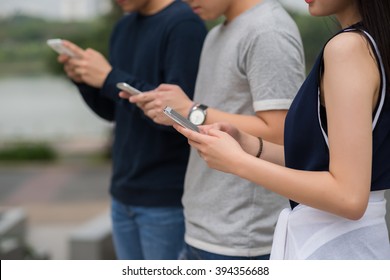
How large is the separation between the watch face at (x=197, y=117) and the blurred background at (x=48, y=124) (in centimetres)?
573

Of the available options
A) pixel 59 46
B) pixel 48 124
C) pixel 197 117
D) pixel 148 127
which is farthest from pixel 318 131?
pixel 48 124

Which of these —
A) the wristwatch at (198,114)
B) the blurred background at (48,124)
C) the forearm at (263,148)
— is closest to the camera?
the forearm at (263,148)

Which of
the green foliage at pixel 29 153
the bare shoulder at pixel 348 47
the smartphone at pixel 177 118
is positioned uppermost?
the bare shoulder at pixel 348 47

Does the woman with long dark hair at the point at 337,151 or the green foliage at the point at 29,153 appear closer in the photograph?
the woman with long dark hair at the point at 337,151

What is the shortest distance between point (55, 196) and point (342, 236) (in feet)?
27.9

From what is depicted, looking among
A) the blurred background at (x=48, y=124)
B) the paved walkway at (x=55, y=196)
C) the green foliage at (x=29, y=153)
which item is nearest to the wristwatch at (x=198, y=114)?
the paved walkway at (x=55, y=196)

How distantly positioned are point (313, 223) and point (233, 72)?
0.51 meters

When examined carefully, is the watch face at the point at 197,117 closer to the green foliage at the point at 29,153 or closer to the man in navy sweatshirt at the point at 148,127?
the man in navy sweatshirt at the point at 148,127

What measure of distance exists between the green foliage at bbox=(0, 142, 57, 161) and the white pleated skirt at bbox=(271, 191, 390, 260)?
450 inches

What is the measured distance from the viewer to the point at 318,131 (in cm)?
129

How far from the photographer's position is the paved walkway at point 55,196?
6531 millimetres

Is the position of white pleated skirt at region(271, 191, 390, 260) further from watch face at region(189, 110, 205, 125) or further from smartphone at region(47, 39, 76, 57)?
smartphone at region(47, 39, 76, 57)

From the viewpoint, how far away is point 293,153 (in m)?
1.35
